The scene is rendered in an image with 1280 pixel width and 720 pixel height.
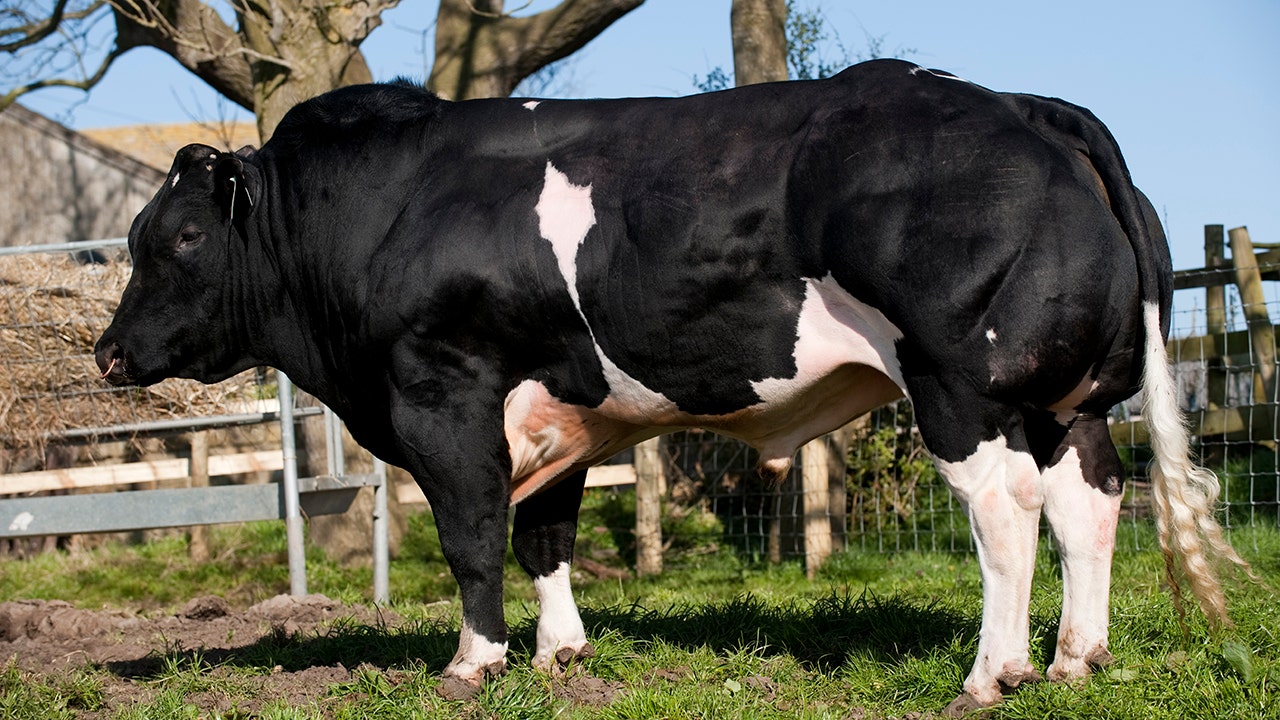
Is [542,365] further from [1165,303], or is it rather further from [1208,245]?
[1208,245]

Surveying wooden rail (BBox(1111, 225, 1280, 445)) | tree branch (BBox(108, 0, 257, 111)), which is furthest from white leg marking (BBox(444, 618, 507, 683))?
tree branch (BBox(108, 0, 257, 111))

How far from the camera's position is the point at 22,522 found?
688 centimetres

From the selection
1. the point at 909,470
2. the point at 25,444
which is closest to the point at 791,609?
the point at 909,470

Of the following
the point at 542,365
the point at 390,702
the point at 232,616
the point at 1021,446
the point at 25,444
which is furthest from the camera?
the point at 25,444

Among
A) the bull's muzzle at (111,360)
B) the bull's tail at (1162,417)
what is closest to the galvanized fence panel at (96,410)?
the bull's muzzle at (111,360)

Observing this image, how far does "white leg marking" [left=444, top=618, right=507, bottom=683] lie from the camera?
4398 mm

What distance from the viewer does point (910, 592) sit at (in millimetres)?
6871

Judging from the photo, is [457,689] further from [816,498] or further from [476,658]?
[816,498]

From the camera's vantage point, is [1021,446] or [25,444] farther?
[25,444]

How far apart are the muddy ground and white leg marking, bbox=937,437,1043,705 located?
131cm

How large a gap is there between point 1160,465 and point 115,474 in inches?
253

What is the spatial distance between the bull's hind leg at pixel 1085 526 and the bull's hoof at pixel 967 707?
1.30ft

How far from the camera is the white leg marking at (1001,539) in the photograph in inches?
149

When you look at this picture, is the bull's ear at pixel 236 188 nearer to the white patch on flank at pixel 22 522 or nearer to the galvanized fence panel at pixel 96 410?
the galvanized fence panel at pixel 96 410
